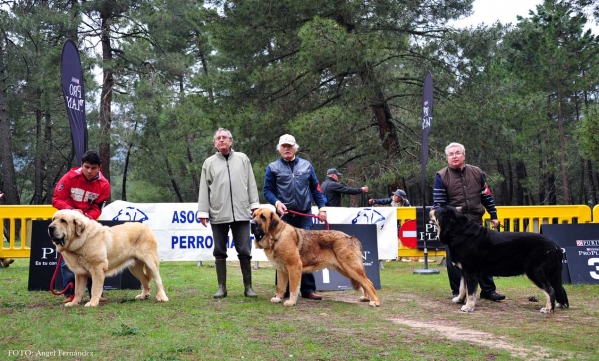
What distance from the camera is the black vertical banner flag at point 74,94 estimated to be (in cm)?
774

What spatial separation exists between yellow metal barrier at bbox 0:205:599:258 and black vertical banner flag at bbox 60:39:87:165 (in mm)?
4363

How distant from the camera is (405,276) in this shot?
1059 centimetres

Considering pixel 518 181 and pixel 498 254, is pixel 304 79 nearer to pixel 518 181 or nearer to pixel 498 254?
pixel 498 254

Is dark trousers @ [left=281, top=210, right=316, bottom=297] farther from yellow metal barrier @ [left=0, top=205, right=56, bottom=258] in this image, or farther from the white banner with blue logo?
yellow metal barrier @ [left=0, top=205, right=56, bottom=258]

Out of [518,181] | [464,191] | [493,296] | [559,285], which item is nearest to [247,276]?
[464,191]

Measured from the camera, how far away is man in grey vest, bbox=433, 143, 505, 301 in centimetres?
729

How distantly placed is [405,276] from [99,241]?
5.98 meters

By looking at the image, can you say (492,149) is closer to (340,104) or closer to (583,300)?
(340,104)

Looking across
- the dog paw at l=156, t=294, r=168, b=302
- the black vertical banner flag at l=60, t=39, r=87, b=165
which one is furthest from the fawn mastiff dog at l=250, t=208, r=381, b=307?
the black vertical banner flag at l=60, t=39, r=87, b=165

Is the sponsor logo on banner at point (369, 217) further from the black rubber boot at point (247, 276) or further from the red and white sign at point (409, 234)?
the black rubber boot at point (247, 276)

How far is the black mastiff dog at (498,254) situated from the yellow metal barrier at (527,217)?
5.60 metres

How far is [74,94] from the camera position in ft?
25.9

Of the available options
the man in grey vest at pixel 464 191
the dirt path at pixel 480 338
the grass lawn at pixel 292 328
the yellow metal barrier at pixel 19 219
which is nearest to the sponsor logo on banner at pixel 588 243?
the grass lawn at pixel 292 328

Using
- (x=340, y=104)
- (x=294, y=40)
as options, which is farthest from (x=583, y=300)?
(x=294, y=40)
